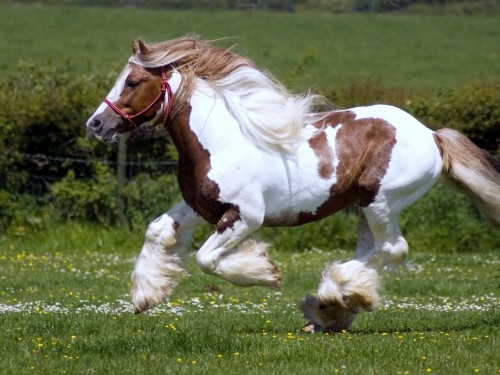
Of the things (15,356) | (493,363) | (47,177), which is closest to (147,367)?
(15,356)

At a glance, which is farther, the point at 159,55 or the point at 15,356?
the point at 159,55

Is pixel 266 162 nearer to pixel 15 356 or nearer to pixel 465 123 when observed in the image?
pixel 15 356

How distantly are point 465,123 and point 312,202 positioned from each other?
763 cm

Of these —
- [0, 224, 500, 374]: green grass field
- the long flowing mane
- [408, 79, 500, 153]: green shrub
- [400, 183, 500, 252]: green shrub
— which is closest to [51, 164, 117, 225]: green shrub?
[0, 224, 500, 374]: green grass field

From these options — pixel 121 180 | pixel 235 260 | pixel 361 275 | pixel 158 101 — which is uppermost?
pixel 158 101

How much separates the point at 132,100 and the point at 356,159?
1.64 meters

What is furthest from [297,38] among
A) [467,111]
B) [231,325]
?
[231,325]

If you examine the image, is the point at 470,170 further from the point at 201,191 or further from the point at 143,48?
the point at 143,48

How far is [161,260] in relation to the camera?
24.3 feet

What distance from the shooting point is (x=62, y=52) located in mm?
30953

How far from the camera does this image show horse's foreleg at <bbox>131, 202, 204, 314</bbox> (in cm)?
735

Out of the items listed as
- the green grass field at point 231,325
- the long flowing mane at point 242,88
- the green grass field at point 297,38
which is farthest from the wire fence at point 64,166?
the green grass field at point 297,38

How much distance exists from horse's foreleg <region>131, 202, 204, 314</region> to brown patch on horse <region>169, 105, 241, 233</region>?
0.56 feet

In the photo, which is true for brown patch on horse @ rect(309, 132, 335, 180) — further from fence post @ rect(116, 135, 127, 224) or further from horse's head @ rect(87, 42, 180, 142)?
fence post @ rect(116, 135, 127, 224)
